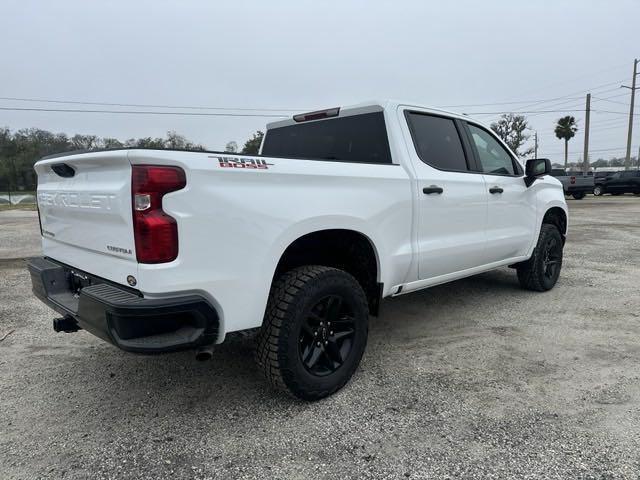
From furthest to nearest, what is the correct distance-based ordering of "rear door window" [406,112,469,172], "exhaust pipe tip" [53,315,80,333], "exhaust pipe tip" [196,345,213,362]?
"rear door window" [406,112,469,172], "exhaust pipe tip" [53,315,80,333], "exhaust pipe tip" [196,345,213,362]

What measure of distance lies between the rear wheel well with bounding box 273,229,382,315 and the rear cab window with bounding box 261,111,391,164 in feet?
1.95

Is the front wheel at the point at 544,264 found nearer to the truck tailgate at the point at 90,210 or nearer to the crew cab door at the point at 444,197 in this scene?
the crew cab door at the point at 444,197

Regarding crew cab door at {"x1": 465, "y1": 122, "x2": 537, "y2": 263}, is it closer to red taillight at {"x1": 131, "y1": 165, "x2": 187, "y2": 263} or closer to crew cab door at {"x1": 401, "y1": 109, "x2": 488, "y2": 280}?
crew cab door at {"x1": 401, "y1": 109, "x2": 488, "y2": 280}

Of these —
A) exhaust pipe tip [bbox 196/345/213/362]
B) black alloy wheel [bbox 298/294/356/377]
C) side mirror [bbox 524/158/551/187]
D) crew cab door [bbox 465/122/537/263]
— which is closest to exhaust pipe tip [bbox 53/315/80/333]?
exhaust pipe tip [bbox 196/345/213/362]

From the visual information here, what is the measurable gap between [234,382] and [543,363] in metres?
2.26

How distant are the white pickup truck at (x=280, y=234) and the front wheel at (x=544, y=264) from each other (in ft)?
3.59

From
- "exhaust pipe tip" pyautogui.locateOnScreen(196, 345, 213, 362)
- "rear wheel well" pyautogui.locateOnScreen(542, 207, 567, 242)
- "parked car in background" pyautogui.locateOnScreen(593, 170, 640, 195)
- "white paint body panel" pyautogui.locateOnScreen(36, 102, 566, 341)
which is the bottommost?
"parked car in background" pyautogui.locateOnScreen(593, 170, 640, 195)

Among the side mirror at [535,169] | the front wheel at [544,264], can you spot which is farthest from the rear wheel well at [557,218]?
the side mirror at [535,169]

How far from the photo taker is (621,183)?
2712 centimetres

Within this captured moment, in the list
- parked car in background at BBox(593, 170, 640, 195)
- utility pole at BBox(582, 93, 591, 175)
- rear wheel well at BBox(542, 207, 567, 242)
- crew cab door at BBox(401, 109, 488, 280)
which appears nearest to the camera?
crew cab door at BBox(401, 109, 488, 280)

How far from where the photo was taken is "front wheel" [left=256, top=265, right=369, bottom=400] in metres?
2.58

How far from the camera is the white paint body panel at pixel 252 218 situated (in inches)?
85.7

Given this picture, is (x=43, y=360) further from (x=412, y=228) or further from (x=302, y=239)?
(x=412, y=228)

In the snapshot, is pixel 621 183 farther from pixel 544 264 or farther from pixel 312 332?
pixel 312 332
